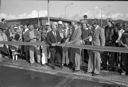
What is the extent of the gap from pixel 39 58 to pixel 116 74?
3.63 m

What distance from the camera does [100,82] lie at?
5.70 m

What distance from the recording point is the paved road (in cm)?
547

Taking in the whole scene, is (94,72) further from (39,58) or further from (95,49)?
(39,58)

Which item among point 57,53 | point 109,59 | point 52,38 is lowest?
point 109,59

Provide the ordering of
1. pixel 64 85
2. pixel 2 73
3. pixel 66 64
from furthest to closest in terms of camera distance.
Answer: pixel 66 64 < pixel 2 73 < pixel 64 85

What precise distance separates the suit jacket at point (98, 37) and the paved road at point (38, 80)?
1.48m

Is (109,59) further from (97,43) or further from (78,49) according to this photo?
(78,49)

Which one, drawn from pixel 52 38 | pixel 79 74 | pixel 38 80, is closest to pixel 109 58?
pixel 79 74

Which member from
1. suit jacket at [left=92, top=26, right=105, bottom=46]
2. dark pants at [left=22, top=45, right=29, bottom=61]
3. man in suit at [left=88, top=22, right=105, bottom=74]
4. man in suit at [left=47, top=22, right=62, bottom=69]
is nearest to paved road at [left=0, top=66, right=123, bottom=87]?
man in suit at [left=88, top=22, right=105, bottom=74]

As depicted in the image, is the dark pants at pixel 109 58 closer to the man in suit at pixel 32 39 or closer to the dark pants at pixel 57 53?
the dark pants at pixel 57 53

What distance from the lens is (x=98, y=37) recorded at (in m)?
6.25

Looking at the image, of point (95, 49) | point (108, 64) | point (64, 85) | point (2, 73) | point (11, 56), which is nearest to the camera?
point (64, 85)

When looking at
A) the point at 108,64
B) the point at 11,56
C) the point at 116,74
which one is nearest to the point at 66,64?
the point at 108,64

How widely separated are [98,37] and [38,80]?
269 centimetres
